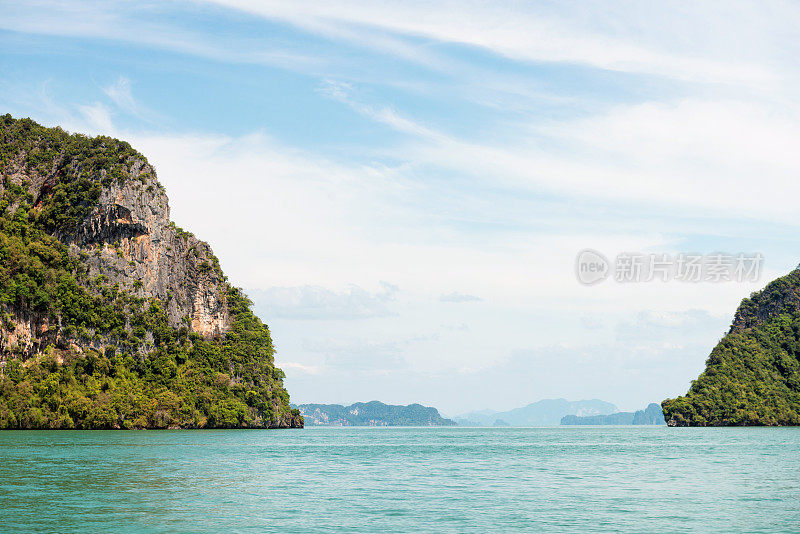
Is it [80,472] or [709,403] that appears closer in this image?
[80,472]

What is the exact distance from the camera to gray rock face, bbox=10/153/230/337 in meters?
124

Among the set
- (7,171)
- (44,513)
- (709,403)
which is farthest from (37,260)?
(709,403)

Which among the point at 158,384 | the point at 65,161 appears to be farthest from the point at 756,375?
the point at 65,161

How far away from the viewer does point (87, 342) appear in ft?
378

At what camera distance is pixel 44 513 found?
30.3 metres

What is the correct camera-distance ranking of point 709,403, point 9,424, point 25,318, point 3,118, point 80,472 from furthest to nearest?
point 709,403
point 3,118
point 25,318
point 9,424
point 80,472

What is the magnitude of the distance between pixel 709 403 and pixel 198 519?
16097 centimetres

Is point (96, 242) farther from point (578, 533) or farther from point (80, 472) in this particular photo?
point (578, 533)

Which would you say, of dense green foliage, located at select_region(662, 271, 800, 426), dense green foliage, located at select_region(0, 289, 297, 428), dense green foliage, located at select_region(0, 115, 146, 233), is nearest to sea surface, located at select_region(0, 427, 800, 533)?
dense green foliage, located at select_region(0, 289, 297, 428)

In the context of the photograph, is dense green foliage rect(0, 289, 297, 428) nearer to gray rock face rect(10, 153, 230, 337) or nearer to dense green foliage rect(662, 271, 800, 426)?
gray rock face rect(10, 153, 230, 337)

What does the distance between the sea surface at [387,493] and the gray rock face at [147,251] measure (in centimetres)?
6489

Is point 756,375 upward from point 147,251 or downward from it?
downward

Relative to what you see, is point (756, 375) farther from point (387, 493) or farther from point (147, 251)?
point (387, 493)

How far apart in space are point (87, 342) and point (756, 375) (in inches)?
5777
